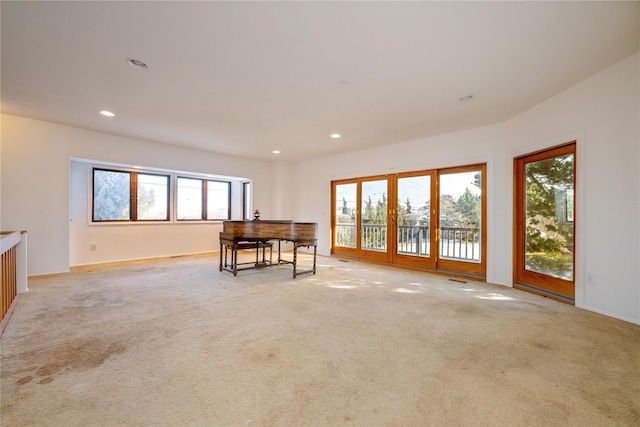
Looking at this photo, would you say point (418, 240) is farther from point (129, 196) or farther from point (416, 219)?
point (129, 196)

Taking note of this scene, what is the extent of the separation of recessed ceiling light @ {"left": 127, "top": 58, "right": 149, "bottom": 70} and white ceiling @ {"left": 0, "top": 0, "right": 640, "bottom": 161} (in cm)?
4

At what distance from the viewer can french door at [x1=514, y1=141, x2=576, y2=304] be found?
344 centimetres

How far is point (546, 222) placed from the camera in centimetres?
375

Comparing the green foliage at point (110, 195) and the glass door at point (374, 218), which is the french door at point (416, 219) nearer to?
the glass door at point (374, 218)

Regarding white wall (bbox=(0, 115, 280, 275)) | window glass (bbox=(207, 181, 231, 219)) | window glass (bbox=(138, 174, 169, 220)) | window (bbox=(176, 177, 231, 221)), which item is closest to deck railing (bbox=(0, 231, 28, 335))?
white wall (bbox=(0, 115, 280, 275))

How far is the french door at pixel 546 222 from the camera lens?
344 centimetres

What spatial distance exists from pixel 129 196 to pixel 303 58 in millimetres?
5524

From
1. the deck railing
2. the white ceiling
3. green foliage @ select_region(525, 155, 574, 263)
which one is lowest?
the deck railing

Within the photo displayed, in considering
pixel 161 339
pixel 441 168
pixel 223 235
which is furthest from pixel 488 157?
pixel 161 339

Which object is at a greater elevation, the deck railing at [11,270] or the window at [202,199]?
the window at [202,199]

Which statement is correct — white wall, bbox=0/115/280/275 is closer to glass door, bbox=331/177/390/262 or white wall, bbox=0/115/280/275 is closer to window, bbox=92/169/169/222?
window, bbox=92/169/169/222

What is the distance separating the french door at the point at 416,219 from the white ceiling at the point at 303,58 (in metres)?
1.25

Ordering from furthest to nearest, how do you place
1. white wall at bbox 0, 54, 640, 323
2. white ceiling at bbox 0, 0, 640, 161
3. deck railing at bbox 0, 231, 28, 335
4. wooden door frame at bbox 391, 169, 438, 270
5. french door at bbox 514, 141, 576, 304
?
wooden door frame at bbox 391, 169, 438, 270 → french door at bbox 514, 141, 576, 304 → white wall at bbox 0, 54, 640, 323 → deck railing at bbox 0, 231, 28, 335 → white ceiling at bbox 0, 0, 640, 161

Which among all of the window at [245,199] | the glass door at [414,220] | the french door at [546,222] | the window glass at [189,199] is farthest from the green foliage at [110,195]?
the french door at [546,222]
